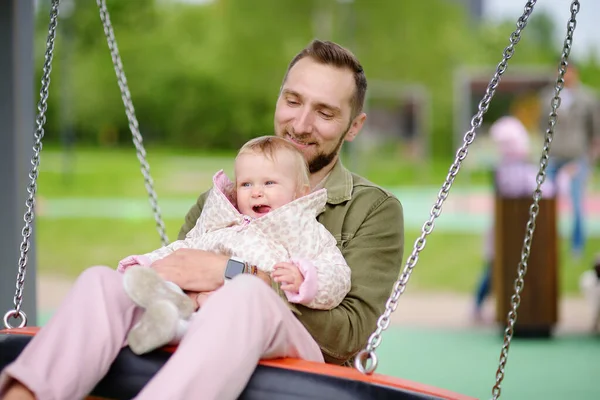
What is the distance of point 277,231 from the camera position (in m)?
2.18

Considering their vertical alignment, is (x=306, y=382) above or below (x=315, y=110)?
below

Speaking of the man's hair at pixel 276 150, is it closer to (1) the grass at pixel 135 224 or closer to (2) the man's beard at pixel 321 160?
(2) the man's beard at pixel 321 160

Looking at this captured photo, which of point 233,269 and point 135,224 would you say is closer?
point 233,269

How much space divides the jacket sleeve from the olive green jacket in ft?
0.18

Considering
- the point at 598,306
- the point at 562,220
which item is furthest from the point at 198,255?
the point at 562,220

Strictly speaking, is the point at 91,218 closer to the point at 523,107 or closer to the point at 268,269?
the point at 523,107

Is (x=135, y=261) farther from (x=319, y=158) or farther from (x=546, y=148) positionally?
(x=546, y=148)

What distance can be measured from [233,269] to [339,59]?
0.74 meters

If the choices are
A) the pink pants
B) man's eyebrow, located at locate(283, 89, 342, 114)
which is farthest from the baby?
man's eyebrow, located at locate(283, 89, 342, 114)

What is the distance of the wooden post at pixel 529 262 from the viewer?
5.88m

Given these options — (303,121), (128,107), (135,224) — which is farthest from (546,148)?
(135,224)

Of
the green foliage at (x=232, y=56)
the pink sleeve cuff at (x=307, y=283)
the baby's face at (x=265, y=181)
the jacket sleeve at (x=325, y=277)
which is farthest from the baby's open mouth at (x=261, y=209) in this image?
the green foliage at (x=232, y=56)

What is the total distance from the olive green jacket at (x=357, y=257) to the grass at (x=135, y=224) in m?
7.81

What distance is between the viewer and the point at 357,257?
2.28m
